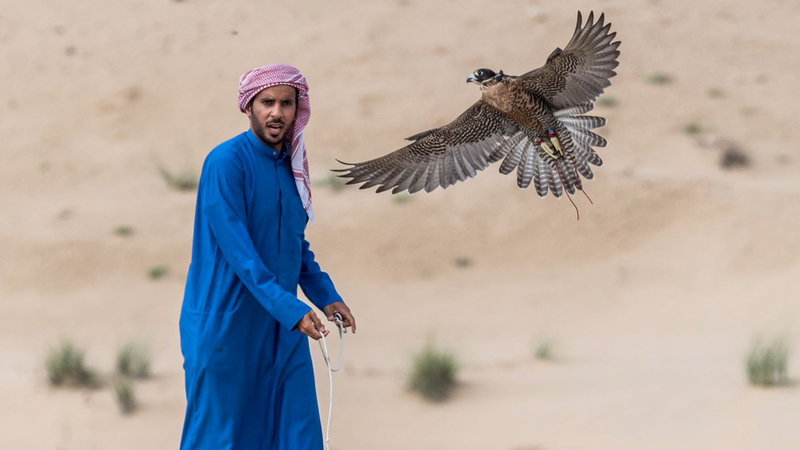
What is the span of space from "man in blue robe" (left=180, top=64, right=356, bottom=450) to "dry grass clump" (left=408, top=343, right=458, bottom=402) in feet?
11.5

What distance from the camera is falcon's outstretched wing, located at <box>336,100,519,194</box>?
164 inches

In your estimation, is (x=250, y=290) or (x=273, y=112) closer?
(x=250, y=290)

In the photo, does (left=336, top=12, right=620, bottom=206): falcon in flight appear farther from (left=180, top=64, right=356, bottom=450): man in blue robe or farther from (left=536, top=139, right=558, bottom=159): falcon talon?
(left=180, top=64, right=356, bottom=450): man in blue robe

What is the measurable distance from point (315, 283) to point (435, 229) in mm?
7300

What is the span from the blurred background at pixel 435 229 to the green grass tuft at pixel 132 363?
0.7 inches

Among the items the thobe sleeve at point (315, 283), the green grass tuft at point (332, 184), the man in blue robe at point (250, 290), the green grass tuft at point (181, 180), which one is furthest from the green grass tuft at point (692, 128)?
the man in blue robe at point (250, 290)

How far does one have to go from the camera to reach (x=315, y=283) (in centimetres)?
322

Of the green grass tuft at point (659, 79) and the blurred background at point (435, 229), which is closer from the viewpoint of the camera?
the blurred background at point (435, 229)

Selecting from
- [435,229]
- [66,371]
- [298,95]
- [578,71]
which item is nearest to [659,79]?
[435,229]

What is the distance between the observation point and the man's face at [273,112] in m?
2.87

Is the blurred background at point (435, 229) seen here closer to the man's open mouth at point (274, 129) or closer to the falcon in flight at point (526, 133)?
the falcon in flight at point (526, 133)

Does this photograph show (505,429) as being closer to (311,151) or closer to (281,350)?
(281,350)

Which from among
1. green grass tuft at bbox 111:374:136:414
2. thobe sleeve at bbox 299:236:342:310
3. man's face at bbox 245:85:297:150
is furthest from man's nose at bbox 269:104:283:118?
green grass tuft at bbox 111:374:136:414

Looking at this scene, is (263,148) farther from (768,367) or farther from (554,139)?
(768,367)
